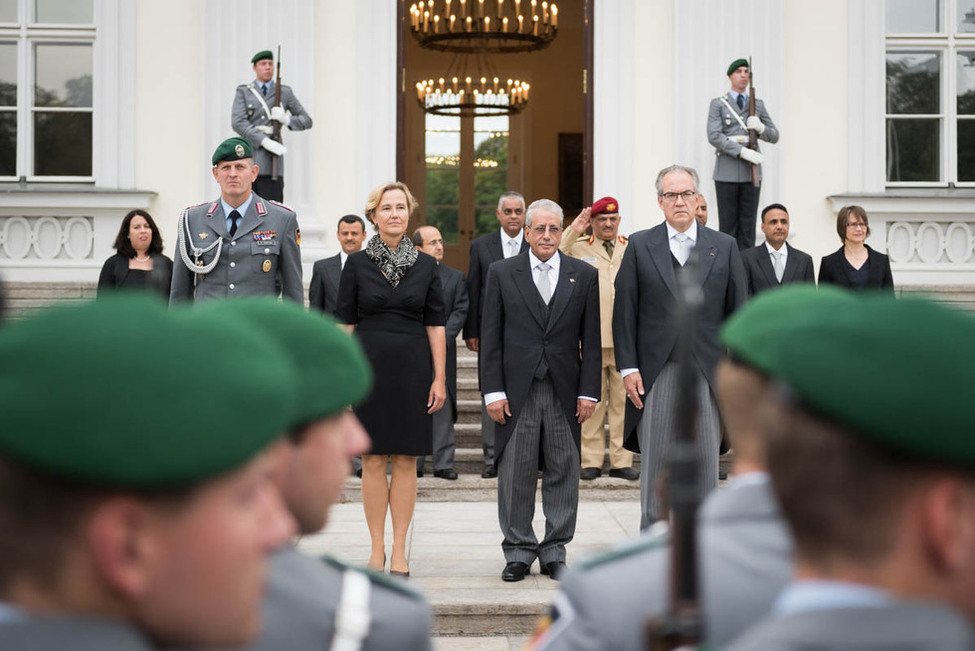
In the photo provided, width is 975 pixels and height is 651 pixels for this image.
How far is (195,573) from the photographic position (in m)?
1.12

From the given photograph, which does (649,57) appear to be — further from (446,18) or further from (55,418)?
(55,418)

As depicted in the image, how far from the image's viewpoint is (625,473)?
845cm

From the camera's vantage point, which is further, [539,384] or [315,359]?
[539,384]

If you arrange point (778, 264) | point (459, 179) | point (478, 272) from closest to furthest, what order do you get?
point (478, 272)
point (778, 264)
point (459, 179)

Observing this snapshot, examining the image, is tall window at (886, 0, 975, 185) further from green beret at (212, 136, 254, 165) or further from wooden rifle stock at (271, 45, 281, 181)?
green beret at (212, 136, 254, 165)

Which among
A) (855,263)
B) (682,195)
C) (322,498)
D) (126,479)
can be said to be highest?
(682,195)

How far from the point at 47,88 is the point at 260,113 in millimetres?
2228

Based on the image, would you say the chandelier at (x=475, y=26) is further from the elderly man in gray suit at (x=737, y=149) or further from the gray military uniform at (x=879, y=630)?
the gray military uniform at (x=879, y=630)

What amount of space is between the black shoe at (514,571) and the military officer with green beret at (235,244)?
1.52 m

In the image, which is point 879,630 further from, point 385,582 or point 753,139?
point 753,139

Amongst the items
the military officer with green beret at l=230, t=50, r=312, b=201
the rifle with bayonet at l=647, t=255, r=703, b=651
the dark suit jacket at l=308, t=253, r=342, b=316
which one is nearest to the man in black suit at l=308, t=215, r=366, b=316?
the dark suit jacket at l=308, t=253, r=342, b=316

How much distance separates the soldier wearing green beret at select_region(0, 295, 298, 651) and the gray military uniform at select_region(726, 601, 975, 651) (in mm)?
493

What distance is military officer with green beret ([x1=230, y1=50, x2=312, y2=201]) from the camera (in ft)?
33.9

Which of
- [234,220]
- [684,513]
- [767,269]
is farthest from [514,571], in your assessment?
[684,513]
